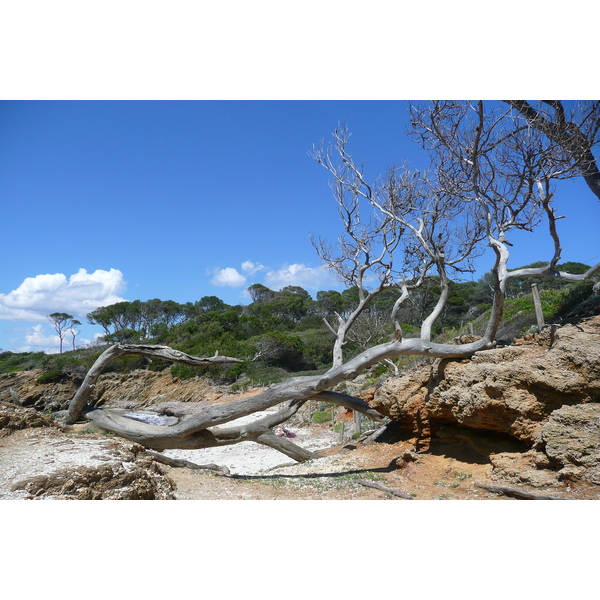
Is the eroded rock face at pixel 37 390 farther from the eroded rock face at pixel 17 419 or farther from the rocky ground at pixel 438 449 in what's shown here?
the eroded rock face at pixel 17 419

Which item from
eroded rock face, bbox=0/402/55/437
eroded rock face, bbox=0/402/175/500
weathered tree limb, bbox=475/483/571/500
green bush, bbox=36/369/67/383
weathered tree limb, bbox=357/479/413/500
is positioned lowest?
weathered tree limb, bbox=357/479/413/500

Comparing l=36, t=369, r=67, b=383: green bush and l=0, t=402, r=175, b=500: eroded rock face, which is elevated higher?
l=36, t=369, r=67, b=383: green bush

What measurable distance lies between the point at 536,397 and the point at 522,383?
0.19 m

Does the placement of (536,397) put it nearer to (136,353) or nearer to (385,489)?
(385,489)

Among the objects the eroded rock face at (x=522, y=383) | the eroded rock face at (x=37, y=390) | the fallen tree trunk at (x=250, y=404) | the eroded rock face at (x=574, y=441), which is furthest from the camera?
the eroded rock face at (x=37, y=390)

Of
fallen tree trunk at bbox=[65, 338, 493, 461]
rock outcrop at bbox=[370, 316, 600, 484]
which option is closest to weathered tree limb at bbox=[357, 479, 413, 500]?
rock outcrop at bbox=[370, 316, 600, 484]

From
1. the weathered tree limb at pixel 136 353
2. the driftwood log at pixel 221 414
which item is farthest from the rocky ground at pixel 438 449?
the weathered tree limb at pixel 136 353

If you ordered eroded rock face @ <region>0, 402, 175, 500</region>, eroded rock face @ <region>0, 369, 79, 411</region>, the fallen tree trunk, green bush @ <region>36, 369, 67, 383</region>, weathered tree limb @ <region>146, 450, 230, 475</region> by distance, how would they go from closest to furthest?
1. eroded rock face @ <region>0, 402, 175, 500</region>
2. the fallen tree trunk
3. weathered tree limb @ <region>146, 450, 230, 475</region>
4. eroded rock face @ <region>0, 369, 79, 411</region>
5. green bush @ <region>36, 369, 67, 383</region>

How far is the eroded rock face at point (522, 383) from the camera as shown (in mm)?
4293

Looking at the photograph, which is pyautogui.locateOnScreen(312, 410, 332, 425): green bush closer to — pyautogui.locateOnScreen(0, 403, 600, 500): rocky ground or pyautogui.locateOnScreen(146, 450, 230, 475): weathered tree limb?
pyautogui.locateOnScreen(146, 450, 230, 475): weathered tree limb

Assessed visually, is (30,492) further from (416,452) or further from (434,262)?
(434,262)

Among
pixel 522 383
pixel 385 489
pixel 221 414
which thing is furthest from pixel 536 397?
pixel 221 414

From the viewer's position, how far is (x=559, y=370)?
4.39 m

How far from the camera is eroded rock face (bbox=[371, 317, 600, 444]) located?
4293mm
